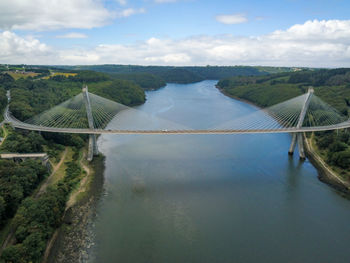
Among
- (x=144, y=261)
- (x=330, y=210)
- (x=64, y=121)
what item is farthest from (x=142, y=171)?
(x=330, y=210)

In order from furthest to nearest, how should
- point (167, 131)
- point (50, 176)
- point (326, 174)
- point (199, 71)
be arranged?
point (199, 71)
point (326, 174)
point (167, 131)
point (50, 176)

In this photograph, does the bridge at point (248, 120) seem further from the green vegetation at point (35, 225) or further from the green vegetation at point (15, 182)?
the green vegetation at point (35, 225)

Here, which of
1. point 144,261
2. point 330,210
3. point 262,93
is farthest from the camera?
point 262,93

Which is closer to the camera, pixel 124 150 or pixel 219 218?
pixel 219 218

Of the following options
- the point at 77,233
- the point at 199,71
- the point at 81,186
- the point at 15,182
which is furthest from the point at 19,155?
the point at 199,71

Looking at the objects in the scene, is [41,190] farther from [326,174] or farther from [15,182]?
[326,174]

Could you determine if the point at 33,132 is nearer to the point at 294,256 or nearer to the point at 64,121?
the point at 64,121
